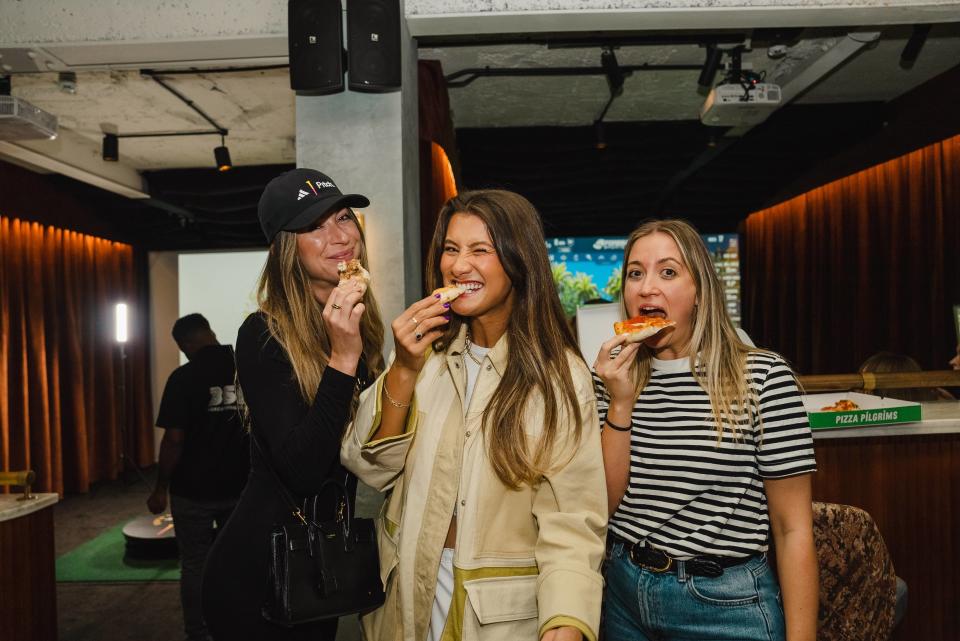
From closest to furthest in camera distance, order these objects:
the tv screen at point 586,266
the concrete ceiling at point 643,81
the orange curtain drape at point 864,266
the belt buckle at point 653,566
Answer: the belt buckle at point 653,566, the concrete ceiling at point 643,81, the orange curtain drape at point 864,266, the tv screen at point 586,266

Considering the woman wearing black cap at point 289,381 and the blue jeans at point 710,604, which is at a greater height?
the woman wearing black cap at point 289,381

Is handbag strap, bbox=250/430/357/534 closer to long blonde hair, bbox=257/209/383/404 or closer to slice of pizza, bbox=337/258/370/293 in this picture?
long blonde hair, bbox=257/209/383/404

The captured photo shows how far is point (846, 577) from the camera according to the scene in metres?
1.89

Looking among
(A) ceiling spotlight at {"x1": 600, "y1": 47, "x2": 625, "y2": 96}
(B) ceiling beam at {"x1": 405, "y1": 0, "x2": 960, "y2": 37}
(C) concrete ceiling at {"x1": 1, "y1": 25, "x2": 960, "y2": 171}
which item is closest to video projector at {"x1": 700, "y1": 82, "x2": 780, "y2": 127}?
(C) concrete ceiling at {"x1": 1, "y1": 25, "x2": 960, "y2": 171}

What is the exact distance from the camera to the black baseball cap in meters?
1.73

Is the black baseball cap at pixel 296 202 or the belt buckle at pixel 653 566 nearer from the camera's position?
the belt buckle at pixel 653 566

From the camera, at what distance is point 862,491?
2852 millimetres

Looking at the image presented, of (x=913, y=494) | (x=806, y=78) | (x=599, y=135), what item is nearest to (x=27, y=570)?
(x=913, y=494)

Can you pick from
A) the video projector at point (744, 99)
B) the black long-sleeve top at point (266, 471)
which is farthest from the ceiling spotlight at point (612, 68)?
the black long-sleeve top at point (266, 471)

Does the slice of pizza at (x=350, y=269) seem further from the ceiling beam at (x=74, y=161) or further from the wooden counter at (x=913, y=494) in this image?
the ceiling beam at (x=74, y=161)

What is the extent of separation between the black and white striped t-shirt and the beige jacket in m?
0.28

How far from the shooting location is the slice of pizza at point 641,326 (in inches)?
64.1

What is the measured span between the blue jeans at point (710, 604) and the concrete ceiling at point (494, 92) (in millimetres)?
4795

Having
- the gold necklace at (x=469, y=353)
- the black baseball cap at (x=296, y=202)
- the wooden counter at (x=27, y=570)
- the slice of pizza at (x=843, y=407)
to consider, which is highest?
the black baseball cap at (x=296, y=202)
